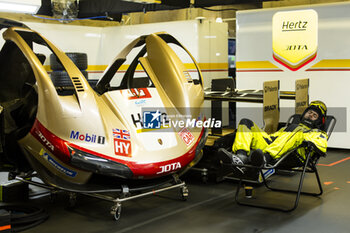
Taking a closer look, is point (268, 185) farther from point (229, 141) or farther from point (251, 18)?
A: point (251, 18)

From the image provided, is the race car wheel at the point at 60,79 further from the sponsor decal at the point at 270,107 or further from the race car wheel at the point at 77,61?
the sponsor decal at the point at 270,107

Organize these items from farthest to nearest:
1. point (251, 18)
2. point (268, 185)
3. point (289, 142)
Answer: point (251, 18), point (268, 185), point (289, 142)

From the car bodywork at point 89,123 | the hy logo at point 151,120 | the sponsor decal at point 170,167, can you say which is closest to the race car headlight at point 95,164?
the car bodywork at point 89,123

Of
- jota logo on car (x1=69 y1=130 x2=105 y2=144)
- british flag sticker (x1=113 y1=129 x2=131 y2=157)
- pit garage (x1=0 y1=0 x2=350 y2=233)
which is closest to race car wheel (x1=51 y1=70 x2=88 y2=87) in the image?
pit garage (x1=0 y1=0 x2=350 y2=233)

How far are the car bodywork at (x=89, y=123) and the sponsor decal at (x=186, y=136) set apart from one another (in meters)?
0.01

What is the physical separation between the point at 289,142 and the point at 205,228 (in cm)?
127

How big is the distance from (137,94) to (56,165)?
3.61ft

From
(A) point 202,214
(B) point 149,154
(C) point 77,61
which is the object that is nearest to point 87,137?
(B) point 149,154

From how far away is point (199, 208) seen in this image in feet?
15.4

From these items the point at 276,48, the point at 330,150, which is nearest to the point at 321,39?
the point at 276,48

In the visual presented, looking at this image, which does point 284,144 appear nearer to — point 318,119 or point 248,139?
point 248,139

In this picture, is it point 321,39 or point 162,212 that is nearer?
point 162,212

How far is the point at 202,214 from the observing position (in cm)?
450

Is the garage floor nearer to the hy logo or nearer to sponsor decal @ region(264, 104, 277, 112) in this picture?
the hy logo
